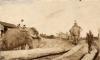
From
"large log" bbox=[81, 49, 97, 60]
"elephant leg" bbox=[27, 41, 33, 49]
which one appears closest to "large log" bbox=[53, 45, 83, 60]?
"large log" bbox=[81, 49, 97, 60]

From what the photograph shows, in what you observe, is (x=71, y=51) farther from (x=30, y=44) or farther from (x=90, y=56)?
(x=30, y=44)

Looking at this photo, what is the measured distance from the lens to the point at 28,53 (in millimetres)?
4781

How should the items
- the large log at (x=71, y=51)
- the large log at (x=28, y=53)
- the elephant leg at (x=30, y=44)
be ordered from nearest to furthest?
the large log at (x=28, y=53) → the large log at (x=71, y=51) → the elephant leg at (x=30, y=44)

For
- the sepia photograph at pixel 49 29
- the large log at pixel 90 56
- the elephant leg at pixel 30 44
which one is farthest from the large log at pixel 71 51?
the elephant leg at pixel 30 44

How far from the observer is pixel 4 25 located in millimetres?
5004

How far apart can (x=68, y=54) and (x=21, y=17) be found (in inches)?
48.5

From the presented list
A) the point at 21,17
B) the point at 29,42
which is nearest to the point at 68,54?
the point at 29,42

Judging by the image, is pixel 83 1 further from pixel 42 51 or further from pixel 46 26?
pixel 42 51

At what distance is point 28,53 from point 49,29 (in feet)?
2.29

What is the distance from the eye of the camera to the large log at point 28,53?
183 inches

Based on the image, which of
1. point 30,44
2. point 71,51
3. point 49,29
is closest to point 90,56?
point 71,51

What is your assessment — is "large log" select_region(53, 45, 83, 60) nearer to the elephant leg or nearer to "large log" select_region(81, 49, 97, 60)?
"large log" select_region(81, 49, 97, 60)

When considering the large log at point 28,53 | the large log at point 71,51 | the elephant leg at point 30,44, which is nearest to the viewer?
the large log at point 28,53

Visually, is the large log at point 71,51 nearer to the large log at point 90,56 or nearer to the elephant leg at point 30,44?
the large log at point 90,56
